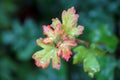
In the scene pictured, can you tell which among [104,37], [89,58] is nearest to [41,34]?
[104,37]

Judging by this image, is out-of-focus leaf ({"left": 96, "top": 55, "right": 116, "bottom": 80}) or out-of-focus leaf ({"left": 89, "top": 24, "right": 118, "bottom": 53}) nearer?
out-of-focus leaf ({"left": 96, "top": 55, "right": 116, "bottom": 80})

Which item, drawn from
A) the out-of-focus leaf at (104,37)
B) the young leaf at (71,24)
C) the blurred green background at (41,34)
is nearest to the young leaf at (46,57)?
the young leaf at (71,24)

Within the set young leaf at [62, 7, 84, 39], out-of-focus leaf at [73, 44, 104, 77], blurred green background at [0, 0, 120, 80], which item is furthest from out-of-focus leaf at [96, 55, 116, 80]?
young leaf at [62, 7, 84, 39]

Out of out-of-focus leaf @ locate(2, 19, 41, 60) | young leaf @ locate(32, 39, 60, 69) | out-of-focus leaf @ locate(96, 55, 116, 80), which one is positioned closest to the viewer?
young leaf @ locate(32, 39, 60, 69)

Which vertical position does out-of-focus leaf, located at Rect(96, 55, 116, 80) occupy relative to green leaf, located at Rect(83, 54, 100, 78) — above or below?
above

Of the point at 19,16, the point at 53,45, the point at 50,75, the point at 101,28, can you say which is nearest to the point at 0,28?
the point at 19,16

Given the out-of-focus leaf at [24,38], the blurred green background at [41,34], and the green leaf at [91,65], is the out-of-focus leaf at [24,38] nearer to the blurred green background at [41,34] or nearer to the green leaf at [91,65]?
the blurred green background at [41,34]

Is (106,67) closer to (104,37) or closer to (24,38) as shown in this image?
(104,37)

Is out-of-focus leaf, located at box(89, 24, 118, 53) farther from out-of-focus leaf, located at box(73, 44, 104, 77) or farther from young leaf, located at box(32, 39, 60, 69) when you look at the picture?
young leaf, located at box(32, 39, 60, 69)
